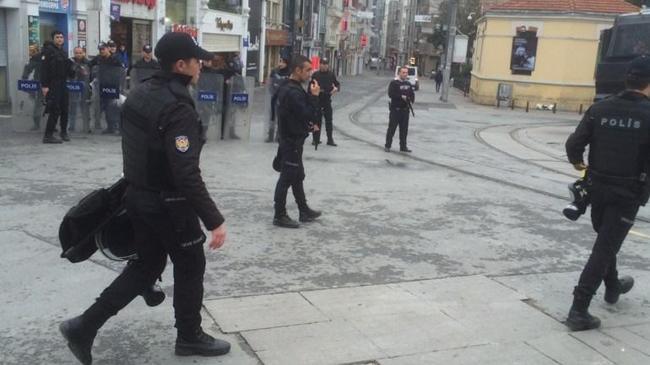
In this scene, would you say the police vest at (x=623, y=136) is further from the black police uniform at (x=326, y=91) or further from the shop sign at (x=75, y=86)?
the shop sign at (x=75, y=86)

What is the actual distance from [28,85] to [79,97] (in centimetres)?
89

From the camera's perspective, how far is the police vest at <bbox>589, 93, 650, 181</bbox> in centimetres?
430

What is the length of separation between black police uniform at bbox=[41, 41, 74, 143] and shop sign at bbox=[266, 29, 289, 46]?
95.2 feet

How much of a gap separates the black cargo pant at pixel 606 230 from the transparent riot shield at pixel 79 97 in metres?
9.78

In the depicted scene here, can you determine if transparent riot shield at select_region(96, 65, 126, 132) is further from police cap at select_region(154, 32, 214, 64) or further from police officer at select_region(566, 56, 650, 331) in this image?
police officer at select_region(566, 56, 650, 331)

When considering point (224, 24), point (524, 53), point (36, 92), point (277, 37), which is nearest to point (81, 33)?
point (36, 92)

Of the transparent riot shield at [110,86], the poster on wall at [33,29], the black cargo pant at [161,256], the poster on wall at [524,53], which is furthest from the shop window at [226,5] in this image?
the black cargo pant at [161,256]

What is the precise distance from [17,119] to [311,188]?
640 centimetres

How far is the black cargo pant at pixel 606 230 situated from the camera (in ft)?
14.3

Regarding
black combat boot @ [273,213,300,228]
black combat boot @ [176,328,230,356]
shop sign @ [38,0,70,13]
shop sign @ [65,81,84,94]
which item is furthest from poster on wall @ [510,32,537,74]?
black combat boot @ [176,328,230,356]

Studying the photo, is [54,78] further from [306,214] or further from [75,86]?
[306,214]

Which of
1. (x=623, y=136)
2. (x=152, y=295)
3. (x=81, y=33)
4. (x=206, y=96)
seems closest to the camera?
(x=152, y=295)

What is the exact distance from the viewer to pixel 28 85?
11.5m

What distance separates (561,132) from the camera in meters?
20.3
